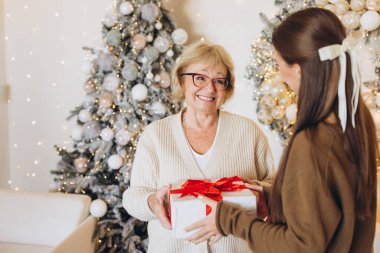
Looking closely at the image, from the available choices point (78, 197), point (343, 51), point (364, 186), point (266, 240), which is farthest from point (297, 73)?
point (78, 197)

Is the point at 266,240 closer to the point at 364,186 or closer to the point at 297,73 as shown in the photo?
the point at 364,186

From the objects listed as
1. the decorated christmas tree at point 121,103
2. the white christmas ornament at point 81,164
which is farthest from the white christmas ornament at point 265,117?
the white christmas ornament at point 81,164

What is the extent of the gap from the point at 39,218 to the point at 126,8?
57.7 inches

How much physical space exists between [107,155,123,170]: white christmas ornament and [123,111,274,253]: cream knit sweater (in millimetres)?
1048

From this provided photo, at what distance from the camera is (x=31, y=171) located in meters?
3.82

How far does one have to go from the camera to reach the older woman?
5.70 ft

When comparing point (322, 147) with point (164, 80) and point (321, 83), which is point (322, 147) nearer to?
point (321, 83)

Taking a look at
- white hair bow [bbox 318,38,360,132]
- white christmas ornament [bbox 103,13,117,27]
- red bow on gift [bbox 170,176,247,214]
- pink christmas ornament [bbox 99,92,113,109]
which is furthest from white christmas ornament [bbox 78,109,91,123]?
white hair bow [bbox 318,38,360,132]

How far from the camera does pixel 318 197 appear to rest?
1.04 metres

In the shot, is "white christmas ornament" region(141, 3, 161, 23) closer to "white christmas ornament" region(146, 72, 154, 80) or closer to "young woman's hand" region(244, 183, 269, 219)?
"white christmas ornament" region(146, 72, 154, 80)

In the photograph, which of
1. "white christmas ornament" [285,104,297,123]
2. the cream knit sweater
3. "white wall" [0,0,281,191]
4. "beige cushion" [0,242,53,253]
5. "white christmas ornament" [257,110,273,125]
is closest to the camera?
the cream knit sweater

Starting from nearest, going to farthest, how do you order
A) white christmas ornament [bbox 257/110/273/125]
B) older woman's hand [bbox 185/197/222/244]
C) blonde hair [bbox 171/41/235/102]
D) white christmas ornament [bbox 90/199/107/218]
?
older woman's hand [bbox 185/197/222/244], blonde hair [bbox 171/41/235/102], white christmas ornament [bbox 90/199/107/218], white christmas ornament [bbox 257/110/273/125]

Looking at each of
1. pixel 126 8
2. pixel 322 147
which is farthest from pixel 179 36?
pixel 322 147

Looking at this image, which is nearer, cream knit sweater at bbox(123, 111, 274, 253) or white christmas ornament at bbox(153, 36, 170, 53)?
cream knit sweater at bbox(123, 111, 274, 253)
